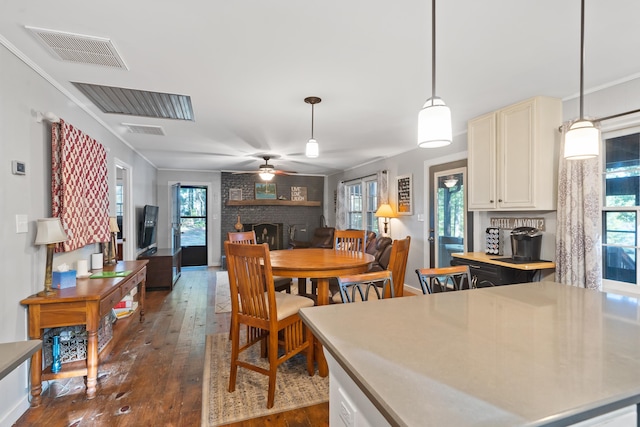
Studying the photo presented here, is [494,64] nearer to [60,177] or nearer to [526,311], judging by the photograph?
[526,311]

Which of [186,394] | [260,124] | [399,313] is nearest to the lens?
[399,313]

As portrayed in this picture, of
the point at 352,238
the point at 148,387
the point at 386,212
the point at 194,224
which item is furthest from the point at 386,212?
the point at 194,224

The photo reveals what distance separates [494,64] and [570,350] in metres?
2.06

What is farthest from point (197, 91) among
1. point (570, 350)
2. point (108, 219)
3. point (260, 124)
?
point (570, 350)

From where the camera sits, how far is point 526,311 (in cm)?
135

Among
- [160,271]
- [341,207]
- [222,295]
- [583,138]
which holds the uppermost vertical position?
[583,138]

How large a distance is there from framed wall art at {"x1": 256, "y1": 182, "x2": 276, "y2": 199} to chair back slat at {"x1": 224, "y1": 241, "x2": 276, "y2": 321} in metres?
5.75

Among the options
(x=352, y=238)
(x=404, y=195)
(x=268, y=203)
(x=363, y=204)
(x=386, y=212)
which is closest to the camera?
(x=352, y=238)

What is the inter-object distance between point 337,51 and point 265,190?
20.1 ft

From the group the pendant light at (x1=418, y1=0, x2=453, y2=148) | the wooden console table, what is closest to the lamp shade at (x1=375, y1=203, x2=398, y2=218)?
the wooden console table

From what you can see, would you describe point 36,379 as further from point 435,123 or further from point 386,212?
point 386,212

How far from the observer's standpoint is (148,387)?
235 cm

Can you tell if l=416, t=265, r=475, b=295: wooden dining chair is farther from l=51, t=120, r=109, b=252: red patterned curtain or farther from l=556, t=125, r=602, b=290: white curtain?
l=51, t=120, r=109, b=252: red patterned curtain

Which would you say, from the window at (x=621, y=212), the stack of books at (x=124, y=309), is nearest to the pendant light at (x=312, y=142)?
the window at (x=621, y=212)
